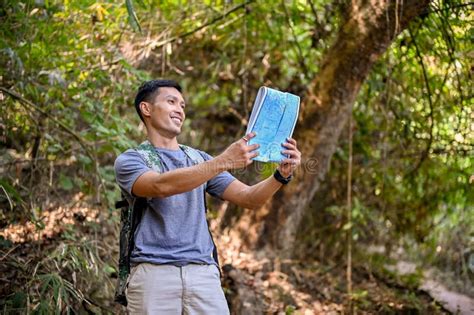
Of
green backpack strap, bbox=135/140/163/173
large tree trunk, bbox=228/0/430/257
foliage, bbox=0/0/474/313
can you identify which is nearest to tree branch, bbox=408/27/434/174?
foliage, bbox=0/0/474/313

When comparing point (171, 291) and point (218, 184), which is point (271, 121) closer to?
point (218, 184)

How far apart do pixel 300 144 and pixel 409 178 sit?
59.1 inches

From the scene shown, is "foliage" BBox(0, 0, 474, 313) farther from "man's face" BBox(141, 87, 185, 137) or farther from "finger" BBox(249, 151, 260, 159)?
"finger" BBox(249, 151, 260, 159)

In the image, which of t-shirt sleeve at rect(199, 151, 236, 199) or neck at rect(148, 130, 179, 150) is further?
t-shirt sleeve at rect(199, 151, 236, 199)

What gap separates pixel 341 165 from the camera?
6672 millimetres

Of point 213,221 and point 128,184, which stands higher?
point 128,184

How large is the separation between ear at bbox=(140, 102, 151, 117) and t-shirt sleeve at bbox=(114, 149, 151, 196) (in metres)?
0.28

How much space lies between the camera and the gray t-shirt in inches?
109

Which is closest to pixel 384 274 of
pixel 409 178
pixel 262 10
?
pixel 409 178

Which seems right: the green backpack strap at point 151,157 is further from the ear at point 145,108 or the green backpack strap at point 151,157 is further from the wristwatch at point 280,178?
the wristwatch at point 280,178

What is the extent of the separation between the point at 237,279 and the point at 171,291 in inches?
95.5

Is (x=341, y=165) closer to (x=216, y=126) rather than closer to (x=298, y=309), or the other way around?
(x=216, y=126)

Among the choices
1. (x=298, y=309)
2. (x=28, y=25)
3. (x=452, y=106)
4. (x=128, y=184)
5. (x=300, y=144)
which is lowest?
(x=298, y=309)

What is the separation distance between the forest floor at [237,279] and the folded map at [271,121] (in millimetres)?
1652
